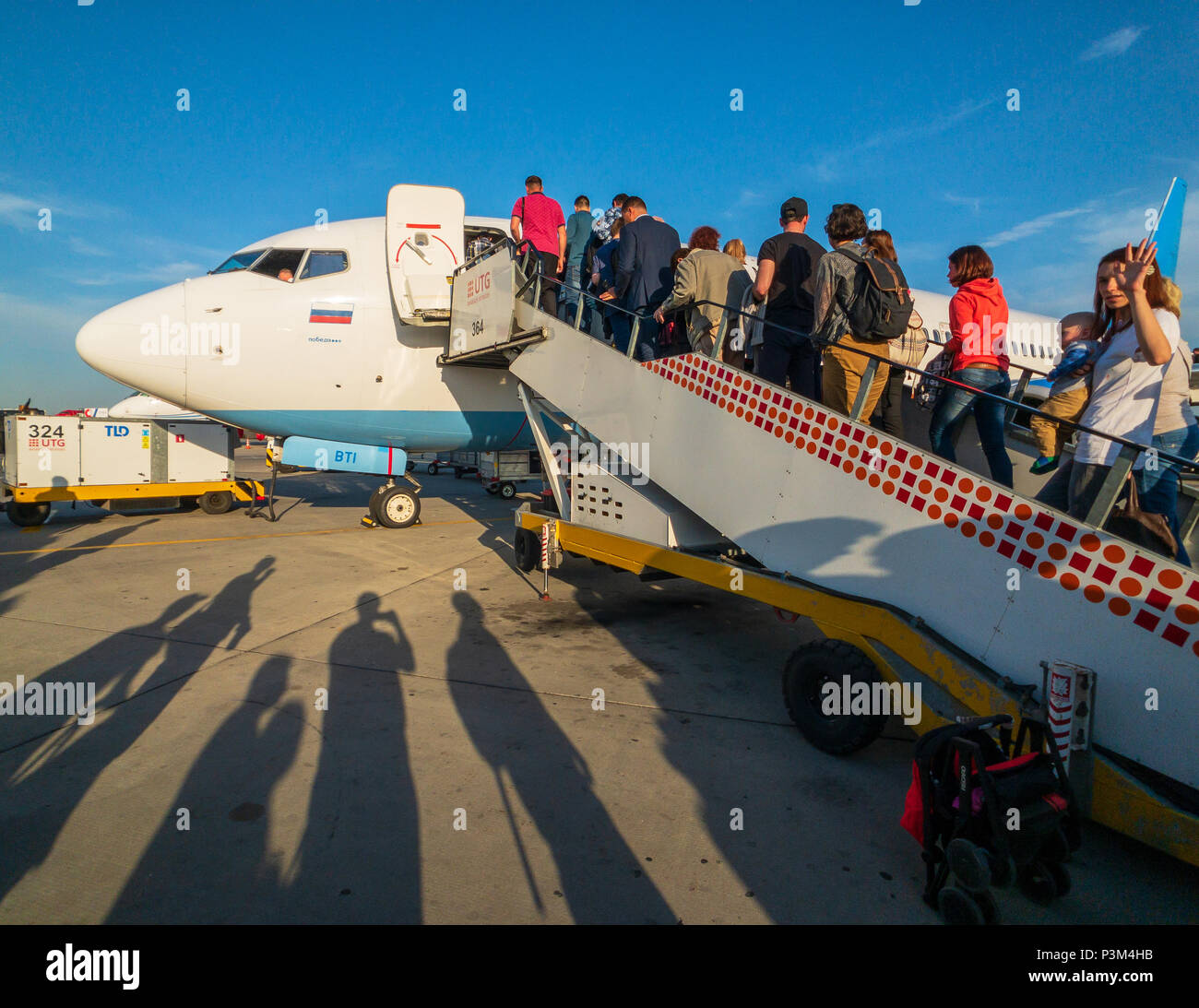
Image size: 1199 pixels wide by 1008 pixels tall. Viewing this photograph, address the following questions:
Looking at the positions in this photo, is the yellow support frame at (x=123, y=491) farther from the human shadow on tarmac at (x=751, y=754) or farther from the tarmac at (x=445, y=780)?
the human shadow on tarmac at (x=751, y=754)

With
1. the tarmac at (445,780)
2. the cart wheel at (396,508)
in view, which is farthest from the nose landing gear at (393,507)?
the tarmac at (445,780)

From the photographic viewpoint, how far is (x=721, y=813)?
328 centimetres

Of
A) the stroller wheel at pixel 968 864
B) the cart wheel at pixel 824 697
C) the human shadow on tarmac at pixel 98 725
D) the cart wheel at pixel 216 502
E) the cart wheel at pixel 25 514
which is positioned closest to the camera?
the stroller wheel at pixel 968 864

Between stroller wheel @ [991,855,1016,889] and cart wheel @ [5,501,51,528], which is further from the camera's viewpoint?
cart wheel @ [5,501,51,528]

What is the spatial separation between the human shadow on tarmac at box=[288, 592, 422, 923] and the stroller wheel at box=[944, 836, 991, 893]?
2071 millimetres

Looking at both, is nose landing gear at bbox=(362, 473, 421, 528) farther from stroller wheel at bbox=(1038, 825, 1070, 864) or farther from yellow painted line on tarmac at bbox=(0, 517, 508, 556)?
stroller wheel at bbox=(1038, 825, 1070, 864)

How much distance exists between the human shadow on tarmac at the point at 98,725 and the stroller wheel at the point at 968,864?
3.74 metres

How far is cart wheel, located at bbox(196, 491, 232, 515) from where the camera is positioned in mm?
14008

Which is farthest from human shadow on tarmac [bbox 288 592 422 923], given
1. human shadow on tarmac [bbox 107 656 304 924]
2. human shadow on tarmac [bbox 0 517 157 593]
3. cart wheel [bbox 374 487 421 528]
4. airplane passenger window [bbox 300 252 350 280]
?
cart wheel [bbox 374 487 421 528]

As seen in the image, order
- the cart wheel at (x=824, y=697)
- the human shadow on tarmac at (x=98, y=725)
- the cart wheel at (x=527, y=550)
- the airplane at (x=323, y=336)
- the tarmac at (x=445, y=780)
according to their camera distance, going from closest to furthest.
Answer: the tarmac at (x=445, y=780) → the human shadow on tarmac at (x=98, y=725) → the cart wheel at (x=824, y=697) → the cart wheel at (x=527, y=550) → the airplane at (x=323, y=336)

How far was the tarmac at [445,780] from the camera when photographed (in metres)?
2.65

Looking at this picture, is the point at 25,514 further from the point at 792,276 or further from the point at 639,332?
the point at 792,276

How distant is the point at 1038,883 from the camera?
2672mm

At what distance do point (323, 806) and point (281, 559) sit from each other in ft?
21.9
